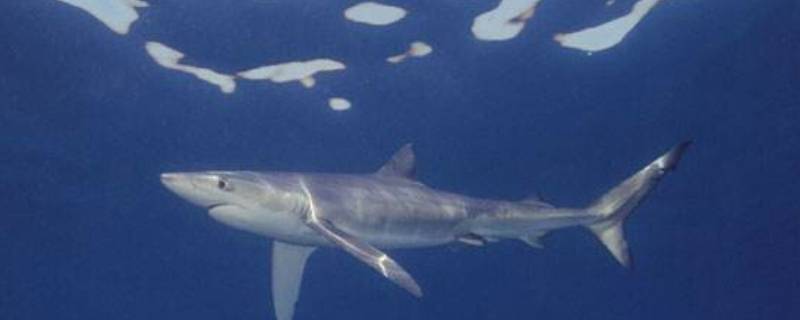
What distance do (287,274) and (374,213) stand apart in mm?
2178

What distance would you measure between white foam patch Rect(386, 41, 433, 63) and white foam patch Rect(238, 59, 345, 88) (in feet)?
3.32

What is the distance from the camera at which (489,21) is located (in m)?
12.9

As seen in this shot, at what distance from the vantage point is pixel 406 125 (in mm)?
17500

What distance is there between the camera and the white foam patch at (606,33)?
13.1m

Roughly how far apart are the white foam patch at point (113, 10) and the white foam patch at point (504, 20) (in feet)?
18.4

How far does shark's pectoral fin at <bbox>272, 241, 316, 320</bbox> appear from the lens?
35.3 feet

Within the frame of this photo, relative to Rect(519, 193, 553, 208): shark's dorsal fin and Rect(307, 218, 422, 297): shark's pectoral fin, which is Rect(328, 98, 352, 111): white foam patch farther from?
Rect(307, 218, 422, 297): shark's pectoral fin

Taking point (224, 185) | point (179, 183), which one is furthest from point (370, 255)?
point (179, 183)

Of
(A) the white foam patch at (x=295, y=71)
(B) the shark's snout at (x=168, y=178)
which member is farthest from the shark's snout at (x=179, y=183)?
(A) the white foam patch at (x=295, y=71)

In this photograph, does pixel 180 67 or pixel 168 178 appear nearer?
pixel 168 178

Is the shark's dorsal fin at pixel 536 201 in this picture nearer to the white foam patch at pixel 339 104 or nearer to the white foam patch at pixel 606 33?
the white foam patch at pixel 606 33

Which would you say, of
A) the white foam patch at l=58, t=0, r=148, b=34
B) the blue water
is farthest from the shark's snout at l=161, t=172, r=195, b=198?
the white foam patch at l=58, t=0, r=148, b=34

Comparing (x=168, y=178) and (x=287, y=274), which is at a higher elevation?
(x=168, y=178)

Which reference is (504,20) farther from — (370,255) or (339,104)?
(370,255)
